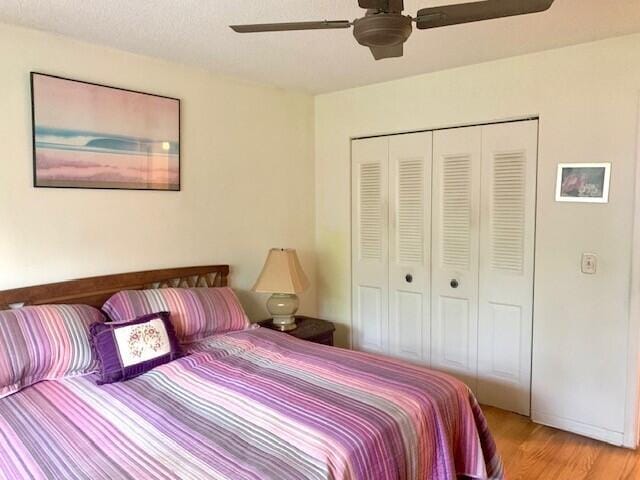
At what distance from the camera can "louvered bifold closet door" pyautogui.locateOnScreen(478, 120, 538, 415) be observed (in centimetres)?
295

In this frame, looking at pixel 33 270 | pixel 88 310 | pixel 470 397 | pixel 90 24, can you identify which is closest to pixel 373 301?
pixel 470 397

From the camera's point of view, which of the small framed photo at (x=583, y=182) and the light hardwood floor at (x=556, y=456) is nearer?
the light hardwood floor at (x=556, y=456)

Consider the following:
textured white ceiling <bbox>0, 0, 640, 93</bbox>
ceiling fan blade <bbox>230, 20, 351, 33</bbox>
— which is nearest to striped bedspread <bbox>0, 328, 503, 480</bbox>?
ceiling fan blade <bbox>230, 20, 351, 33</bbox>

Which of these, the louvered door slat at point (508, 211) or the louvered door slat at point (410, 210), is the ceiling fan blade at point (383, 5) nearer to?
the louvered door slat at point (508, 211)

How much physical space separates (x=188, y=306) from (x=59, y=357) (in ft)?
2.36

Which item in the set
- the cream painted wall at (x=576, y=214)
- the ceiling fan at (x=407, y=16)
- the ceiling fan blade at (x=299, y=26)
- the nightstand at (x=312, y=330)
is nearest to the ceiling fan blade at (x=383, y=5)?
the ceiling fan at (x=407, y=16)

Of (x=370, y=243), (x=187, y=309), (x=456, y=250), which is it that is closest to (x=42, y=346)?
(x=187, y=309)

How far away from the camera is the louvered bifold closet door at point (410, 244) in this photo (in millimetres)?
3412

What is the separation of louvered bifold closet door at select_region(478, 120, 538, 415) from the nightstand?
3.42 feet

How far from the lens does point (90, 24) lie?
2373 mm

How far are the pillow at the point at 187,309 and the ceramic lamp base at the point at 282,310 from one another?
1.21 feet

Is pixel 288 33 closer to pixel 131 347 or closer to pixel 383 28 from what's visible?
pixel 383 28

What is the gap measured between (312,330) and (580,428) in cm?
174

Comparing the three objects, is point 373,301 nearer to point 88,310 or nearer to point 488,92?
point 488,92
